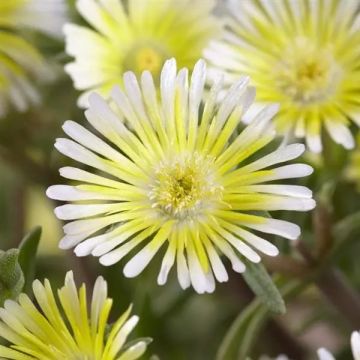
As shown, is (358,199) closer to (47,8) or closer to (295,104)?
(295,104)

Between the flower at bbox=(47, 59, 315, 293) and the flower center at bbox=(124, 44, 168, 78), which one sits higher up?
the flower center at bbox=(124, 44, 168, 78)

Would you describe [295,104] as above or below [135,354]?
above

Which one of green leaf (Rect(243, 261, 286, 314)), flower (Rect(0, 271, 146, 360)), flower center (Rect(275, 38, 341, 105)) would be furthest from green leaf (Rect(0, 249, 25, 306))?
flower center (Rect(275, 38, 341, 105))

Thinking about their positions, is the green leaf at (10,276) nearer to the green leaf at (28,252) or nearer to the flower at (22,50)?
the green leaf at (28,252)

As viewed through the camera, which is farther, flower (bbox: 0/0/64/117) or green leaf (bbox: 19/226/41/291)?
flower (bbox: 0/0/64/117)

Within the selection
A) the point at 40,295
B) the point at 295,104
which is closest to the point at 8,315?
the point at 40,295

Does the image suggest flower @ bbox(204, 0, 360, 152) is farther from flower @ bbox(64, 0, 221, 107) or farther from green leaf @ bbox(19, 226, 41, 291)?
green leaf @ bbox(19, 226, 41, 291)
